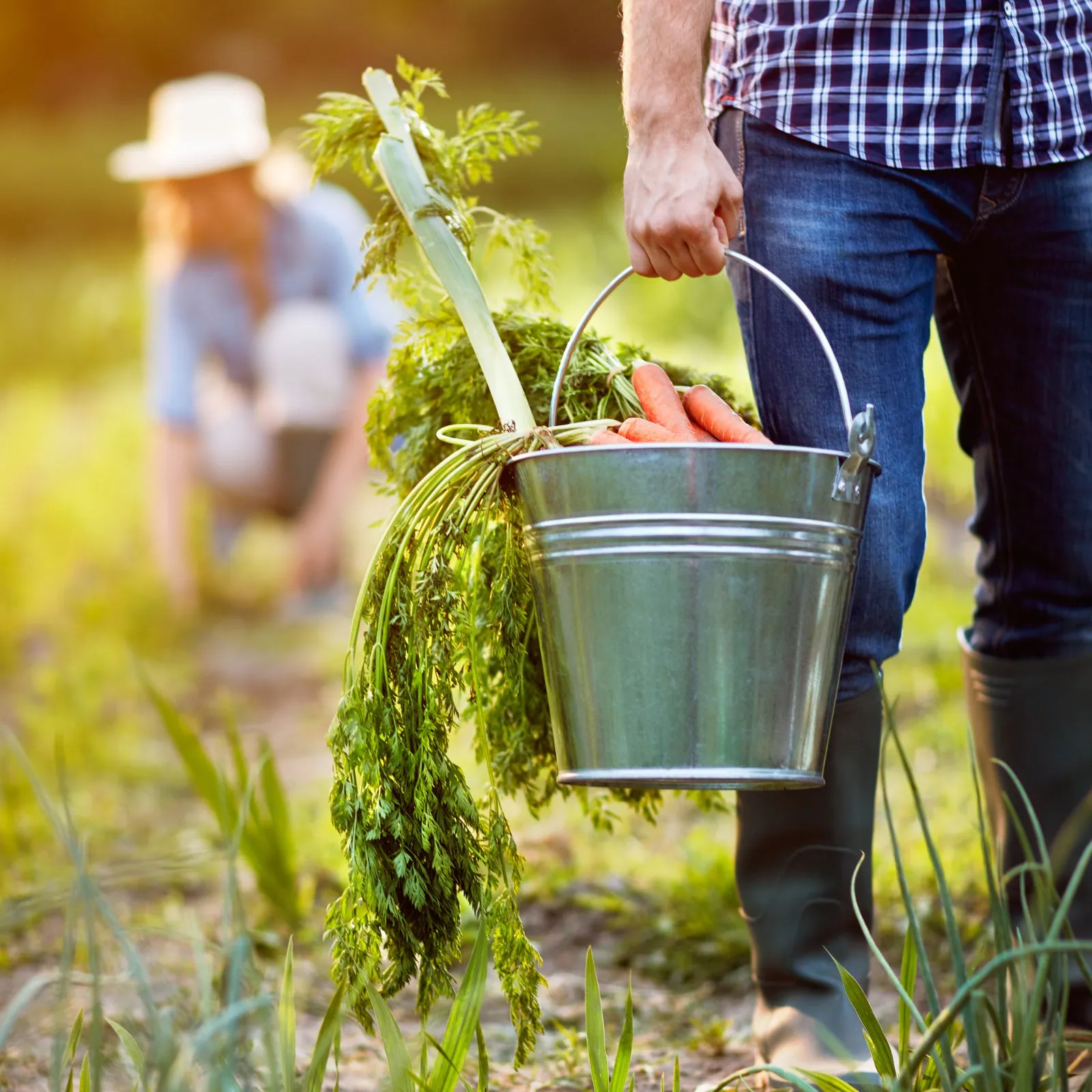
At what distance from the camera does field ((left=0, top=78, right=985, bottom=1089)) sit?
199 cm

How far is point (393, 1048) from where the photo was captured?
1.20 metres

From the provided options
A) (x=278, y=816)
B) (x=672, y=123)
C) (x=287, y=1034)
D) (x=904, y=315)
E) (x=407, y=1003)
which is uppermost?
(x=672, y=123)

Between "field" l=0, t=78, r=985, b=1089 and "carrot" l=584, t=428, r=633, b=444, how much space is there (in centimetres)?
39

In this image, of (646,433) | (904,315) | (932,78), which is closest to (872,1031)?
(646,433)

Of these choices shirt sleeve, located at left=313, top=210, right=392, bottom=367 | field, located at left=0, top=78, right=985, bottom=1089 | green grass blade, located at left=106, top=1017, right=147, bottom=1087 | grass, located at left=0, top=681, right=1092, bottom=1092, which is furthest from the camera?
shirt sleeve, located at left=313, top=210, right=392, bottom=367

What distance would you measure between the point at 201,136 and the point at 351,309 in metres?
0.75

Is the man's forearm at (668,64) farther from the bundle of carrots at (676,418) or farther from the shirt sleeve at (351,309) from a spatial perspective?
the shirt sleeve at (351,309)

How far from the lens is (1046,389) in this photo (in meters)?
1.59

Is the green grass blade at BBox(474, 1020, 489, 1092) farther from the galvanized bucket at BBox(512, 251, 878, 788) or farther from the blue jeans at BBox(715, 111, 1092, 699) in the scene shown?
the blue jeans at BBox(715, 111, 1092, 699)

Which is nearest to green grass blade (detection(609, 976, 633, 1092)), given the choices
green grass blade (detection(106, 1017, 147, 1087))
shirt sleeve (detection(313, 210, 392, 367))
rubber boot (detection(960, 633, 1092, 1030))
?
green grass blade (detection(106, 1017, 147, 1087))

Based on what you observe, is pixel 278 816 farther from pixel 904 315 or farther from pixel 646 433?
pixel 904 315

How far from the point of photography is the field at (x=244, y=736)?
199 cm

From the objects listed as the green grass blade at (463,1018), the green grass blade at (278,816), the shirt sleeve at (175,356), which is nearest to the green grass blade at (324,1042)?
the green grass blade at (463,1018)

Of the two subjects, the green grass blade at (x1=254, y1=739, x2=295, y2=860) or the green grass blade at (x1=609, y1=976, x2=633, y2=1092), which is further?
the green grass blade at (x1=254, y1=739, x2=295, y2=860)
